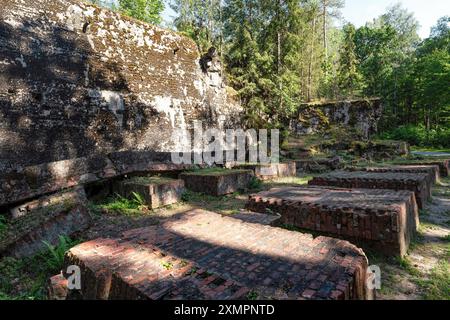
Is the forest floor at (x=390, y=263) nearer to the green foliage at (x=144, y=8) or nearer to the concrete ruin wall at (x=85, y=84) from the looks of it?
the concrete ruin wall at (x=85, y=84)

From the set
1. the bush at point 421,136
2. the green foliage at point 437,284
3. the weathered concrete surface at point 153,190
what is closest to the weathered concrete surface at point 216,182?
the weathered concrete surface at point 153,190

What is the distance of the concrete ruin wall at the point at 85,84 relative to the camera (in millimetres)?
6875

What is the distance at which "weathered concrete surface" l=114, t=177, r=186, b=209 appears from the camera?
6.46m

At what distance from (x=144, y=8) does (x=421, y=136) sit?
29.3m

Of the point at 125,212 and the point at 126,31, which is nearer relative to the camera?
the point at 125,212

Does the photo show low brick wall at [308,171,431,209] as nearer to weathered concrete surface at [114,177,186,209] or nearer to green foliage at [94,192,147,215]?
weathered concrete surface at [114,177,186,209]

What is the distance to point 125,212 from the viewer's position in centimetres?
617

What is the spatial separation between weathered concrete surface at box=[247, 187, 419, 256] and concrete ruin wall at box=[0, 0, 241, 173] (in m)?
5.68

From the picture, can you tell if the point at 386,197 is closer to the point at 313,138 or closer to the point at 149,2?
the point at 313,138

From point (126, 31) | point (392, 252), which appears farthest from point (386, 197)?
point (126, 31)

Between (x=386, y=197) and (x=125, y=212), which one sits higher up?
(x=386, y=197)
